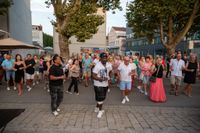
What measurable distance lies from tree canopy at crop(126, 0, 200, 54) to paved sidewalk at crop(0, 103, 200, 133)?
1223cm

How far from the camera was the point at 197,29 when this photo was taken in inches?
934

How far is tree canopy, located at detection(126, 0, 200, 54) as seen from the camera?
709 inches

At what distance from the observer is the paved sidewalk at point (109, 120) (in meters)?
5.43

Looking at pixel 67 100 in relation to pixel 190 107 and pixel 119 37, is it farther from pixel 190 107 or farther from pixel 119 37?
pixel 119 37

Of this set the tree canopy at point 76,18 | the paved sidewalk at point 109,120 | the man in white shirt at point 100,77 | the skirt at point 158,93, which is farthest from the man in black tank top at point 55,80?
the tree canopy at point 76,18

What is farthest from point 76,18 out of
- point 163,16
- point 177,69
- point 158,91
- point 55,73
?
point 55,73

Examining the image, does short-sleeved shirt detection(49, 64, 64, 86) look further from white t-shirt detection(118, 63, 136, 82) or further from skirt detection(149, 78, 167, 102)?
skirt detection(149, 78, 167, 102)

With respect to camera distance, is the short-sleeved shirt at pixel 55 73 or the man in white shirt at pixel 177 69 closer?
the short-sleeved shirt at pixel 55 73

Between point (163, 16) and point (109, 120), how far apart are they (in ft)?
47.2

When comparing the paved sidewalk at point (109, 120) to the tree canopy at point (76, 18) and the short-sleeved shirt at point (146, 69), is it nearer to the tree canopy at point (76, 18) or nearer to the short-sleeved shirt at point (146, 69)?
the short-sleeved shirt at point (146, 69)

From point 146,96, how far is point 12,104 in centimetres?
534

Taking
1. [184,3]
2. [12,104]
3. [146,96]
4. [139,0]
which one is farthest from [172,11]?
[12,104]

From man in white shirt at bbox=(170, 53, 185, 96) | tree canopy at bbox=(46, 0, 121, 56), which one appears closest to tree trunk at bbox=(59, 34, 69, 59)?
tree canopy at bbox=(46, 0, 121, 56)

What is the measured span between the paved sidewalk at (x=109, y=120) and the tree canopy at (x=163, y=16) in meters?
12.2
